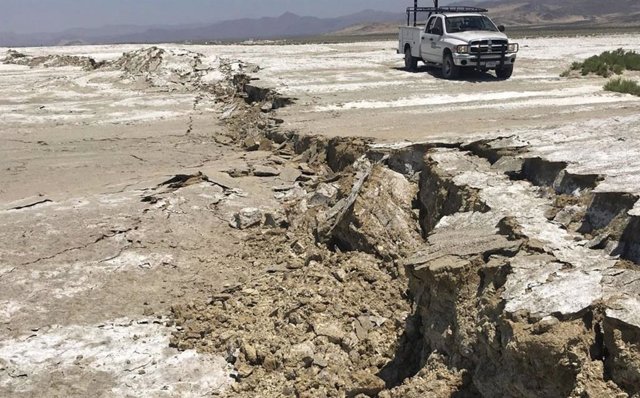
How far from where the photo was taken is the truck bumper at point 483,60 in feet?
63.6

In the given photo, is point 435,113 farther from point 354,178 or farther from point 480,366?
A: point 480,366

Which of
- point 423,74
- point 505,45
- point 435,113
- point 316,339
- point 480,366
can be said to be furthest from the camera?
point 423,74

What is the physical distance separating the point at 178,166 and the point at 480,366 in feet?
29.5

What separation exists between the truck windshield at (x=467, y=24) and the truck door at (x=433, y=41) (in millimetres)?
307

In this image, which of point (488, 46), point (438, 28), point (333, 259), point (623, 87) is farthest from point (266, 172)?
point (438, 28)

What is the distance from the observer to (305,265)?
24.9ft

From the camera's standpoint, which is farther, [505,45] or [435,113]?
[505,45]

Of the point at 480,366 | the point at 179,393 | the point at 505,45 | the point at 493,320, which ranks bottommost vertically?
the point at 179,393

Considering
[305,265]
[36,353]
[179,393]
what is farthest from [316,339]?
[36,353]

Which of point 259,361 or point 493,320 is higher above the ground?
point 493,320

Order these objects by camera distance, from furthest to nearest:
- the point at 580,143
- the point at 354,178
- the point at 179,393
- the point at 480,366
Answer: the point at 354,178 < the point at 580,143 < the point at 179,393 < the point at 480,366

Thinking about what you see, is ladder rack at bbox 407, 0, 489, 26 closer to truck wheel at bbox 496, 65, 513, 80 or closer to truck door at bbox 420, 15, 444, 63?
truck door at bbox 420, 15, 444, 63

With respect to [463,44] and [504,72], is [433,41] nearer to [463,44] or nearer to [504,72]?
[463,44]

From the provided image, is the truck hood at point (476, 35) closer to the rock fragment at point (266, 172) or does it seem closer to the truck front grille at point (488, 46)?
the truck front grille at point (488, 46)
